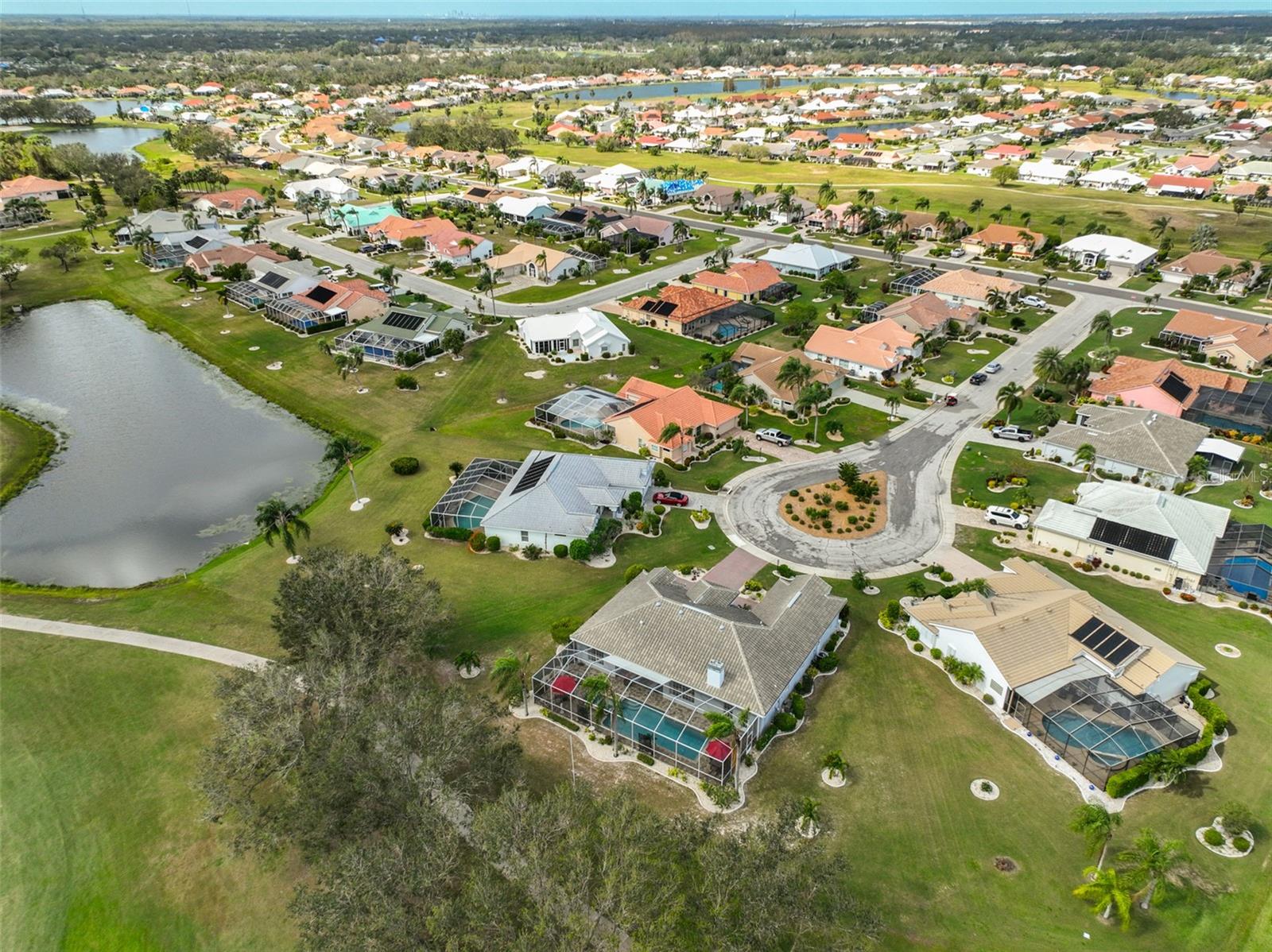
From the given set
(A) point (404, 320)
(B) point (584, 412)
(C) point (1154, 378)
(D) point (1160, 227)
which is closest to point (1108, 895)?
(B) point (584, 412)

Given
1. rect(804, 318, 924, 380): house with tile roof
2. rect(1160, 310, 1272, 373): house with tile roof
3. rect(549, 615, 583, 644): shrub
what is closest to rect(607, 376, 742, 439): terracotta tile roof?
rect(804, 318, 924, 380): house with tile roof

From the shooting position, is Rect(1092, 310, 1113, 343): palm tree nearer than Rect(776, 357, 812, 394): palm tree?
No

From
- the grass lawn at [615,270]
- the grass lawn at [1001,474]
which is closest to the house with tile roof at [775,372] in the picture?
the grass lawn at [1001,474]

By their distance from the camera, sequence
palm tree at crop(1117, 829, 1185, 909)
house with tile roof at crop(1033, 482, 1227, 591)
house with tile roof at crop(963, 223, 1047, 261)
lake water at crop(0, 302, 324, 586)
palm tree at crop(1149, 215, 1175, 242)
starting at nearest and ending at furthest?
palm tree at crop(1117, 829, 1185, 909)
house with tile roof at crop(1033, 482, 1227, 591)
lake water at crop(0, 302, 324, 586)
palm tree at crop(1149, 215, 1175, 242)
house with tile roof at crop(963, 223, 1047, 261)

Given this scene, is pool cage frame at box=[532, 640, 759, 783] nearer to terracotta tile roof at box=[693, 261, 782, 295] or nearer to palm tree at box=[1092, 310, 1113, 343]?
terracotta tile roof at box=[693, 261, 782, 295]

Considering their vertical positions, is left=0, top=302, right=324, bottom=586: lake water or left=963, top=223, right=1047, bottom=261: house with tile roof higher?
left=963, top=223, right=1047, bottom=261: house with tile roof

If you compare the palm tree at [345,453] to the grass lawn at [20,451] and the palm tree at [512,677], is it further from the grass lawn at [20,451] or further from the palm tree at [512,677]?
the palm tree at [512,677]

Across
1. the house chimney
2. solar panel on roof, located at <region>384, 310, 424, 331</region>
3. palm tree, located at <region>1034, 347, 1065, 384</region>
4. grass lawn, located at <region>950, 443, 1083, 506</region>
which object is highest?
palm tree, located at <region>1034, 347, 1065, 384</region>
